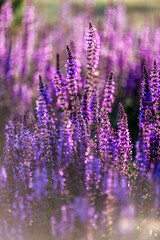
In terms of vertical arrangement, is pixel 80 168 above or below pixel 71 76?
below

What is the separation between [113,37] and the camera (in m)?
6.43

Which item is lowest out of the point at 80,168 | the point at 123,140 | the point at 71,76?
the point at 80,168

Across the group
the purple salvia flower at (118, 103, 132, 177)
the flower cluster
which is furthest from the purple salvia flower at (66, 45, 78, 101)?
the purple salvia flower at (118, 103, 132, 177)

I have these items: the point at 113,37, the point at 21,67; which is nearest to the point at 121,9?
the point at 113,37

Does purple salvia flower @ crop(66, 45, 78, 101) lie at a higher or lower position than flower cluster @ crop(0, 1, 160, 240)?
higher

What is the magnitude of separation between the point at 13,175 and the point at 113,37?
4264mm

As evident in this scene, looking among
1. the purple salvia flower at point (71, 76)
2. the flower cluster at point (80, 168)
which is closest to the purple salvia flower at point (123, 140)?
the flower cluster at point (80, 168)

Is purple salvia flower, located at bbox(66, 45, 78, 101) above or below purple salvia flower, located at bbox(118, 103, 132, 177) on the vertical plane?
above

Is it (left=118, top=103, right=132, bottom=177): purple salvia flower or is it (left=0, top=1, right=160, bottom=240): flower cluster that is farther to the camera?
(left=118, top=103, right=132, bottom=177): purple salvia flower

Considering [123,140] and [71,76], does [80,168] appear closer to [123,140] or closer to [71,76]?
[123,140]

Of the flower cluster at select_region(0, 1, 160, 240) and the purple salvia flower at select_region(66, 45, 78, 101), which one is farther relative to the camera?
the purple salvia flower at select_region(66, 45, 78, 101)

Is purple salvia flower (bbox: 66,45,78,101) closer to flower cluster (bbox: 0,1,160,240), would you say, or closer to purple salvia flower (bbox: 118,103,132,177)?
flower cluster (bbox: 0,1,160,240)

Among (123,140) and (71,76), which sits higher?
(71,76)

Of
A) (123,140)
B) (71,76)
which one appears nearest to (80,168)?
(123,140)
